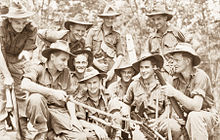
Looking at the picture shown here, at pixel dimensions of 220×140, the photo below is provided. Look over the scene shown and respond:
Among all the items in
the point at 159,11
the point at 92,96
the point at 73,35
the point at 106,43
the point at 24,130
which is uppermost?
the point at 159,11

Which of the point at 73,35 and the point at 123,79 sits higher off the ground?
the point at 73,35

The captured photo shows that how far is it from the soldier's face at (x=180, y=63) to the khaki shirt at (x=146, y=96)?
551 mm

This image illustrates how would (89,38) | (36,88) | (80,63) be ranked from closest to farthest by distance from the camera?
(36,88)
(80,63)
(89,38)

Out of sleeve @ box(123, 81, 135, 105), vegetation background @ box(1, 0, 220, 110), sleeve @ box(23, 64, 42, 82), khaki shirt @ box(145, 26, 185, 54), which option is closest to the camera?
sleeve @ box(23, 64, 42, 82)

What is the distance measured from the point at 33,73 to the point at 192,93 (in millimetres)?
2213

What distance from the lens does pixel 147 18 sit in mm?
15609

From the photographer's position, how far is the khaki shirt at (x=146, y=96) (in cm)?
759

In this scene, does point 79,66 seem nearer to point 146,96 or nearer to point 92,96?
point 92,96

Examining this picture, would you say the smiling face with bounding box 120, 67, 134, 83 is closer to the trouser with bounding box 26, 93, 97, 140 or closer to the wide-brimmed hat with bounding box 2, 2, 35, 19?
the trouser with bounding box 26, 93, 97, 140

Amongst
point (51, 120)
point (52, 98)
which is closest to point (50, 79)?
point (52, 98)

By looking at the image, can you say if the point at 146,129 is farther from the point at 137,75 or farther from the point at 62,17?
the point at 62,17

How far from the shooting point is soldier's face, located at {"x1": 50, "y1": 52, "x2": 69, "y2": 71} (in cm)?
721

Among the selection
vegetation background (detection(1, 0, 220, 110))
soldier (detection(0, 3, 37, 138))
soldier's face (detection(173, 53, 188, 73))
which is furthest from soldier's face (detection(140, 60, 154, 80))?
vegetation background (detection(1, 0, 220, 110))

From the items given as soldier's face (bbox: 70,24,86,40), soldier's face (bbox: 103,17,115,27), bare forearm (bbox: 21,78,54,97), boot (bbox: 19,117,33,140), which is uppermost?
soldier's face (bbox: 103,17,115,27)
